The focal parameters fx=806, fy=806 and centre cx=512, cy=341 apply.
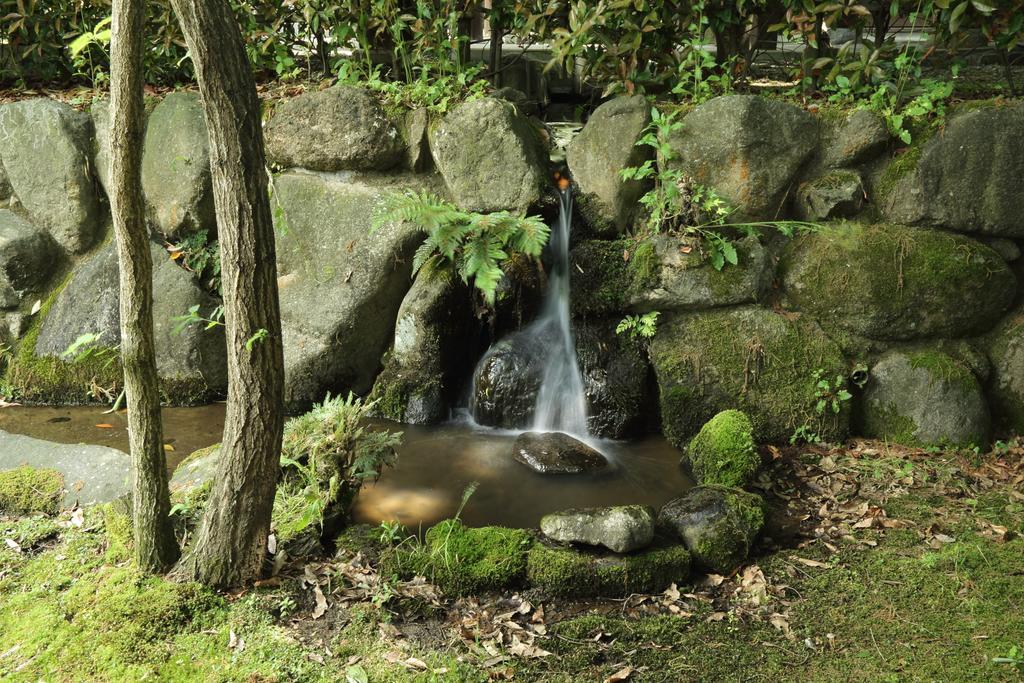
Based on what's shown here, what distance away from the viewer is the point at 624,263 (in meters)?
6.63

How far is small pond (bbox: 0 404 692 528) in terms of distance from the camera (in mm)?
5398

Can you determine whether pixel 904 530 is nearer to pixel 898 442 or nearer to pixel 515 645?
pixel 898 442

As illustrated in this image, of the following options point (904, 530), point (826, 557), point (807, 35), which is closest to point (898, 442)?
point (904, 530)

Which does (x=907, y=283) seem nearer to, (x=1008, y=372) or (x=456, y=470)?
(x=1008, y=372)

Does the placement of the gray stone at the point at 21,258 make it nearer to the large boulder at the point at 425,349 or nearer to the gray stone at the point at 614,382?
the large boulder at the point at 425,349

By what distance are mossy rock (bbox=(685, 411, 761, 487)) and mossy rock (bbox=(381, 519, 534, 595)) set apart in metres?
1.63

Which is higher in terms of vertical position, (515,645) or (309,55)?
(309,55)

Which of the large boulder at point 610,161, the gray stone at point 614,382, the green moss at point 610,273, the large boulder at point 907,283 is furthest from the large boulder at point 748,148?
the gray stone at point 614,382

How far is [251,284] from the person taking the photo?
3686 millimetres

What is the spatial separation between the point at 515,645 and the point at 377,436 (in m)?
1.69

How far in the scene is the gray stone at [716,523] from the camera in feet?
14.7

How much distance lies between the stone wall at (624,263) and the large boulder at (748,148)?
0.02 meters

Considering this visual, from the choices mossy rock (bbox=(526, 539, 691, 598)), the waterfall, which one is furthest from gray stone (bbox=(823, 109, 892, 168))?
mossy rock (bbox=(526, 539, 691, 598))

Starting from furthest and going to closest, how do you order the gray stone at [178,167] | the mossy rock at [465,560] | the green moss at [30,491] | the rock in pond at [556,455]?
the gray stone at [178,167]
the rock in pond at [556,455]
the green moss at [30,491]
the mossy rock at [465,560]
